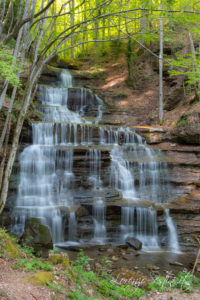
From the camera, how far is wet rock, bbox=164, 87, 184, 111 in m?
18.0

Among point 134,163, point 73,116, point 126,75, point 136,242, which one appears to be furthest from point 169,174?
point 126,75

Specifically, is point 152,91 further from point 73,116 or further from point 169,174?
point 169,174

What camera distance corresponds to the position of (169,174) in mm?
11211

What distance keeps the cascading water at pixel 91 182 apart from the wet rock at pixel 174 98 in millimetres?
5752

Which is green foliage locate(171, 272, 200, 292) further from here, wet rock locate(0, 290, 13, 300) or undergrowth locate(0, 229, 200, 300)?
wet rock locate(0, 290, 13, 300)

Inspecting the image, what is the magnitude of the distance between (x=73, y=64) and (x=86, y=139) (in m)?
13.8

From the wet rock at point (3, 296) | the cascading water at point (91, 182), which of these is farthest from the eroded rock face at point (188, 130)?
the wet rock at point (3, 296)

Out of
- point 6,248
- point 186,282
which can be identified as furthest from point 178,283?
point 6,248

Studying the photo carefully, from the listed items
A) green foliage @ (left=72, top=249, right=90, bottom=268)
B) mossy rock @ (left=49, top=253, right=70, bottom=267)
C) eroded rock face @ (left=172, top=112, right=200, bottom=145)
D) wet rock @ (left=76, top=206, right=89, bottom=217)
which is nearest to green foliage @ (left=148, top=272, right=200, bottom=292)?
green foliage @ (left=72, top=249, right=90, bottom=268)

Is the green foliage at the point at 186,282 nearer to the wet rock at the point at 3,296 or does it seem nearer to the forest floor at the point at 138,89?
the wet rock at the point at 3,296

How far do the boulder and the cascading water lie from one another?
2.81ft

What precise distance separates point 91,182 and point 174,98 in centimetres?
1126

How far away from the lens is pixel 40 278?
4047mm

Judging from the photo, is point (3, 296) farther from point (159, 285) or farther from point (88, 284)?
point (159, 285)
